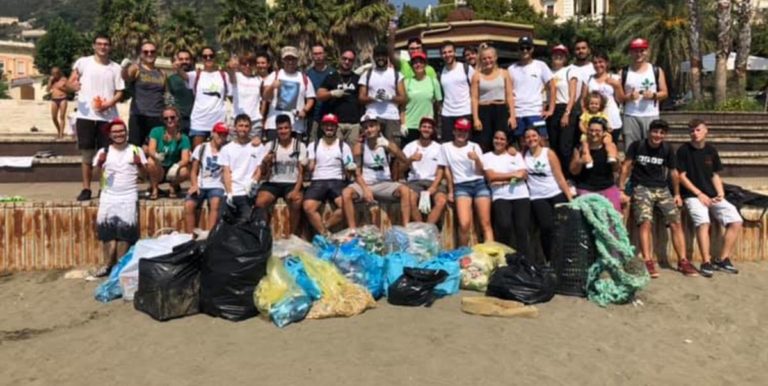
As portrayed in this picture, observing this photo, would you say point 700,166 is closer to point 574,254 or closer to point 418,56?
point 574,254

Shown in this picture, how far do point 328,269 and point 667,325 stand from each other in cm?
309

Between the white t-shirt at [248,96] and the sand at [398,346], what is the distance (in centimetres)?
296

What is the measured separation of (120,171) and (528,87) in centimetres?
Result: 470

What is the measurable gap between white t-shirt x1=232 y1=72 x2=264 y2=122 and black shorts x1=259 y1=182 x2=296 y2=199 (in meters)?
1.17

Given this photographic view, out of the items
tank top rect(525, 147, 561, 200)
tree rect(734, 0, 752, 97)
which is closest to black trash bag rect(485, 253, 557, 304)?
tank top rect(525, 147, 561, 200)

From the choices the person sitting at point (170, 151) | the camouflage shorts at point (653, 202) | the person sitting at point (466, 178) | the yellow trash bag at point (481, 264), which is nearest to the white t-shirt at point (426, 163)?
the person sitting at point (466, 178)

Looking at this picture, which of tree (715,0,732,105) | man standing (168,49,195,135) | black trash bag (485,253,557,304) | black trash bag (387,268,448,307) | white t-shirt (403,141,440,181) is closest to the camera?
Result: black trash bag (387,268,448,307)

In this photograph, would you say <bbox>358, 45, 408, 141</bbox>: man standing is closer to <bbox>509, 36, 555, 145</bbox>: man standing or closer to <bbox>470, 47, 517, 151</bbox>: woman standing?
<bbox>470, 47, 517, 151</bbox>: woman standing

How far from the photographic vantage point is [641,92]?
802cm

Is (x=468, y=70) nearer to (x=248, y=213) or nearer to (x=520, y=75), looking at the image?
(x=520, y=75)

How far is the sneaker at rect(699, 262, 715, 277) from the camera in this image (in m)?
7.45

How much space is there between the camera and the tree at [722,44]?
70.0ft

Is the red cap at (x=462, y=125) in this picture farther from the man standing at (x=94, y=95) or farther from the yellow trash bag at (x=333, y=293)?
the man standing at (x=94, y=95)

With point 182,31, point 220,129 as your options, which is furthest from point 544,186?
point 182,31
